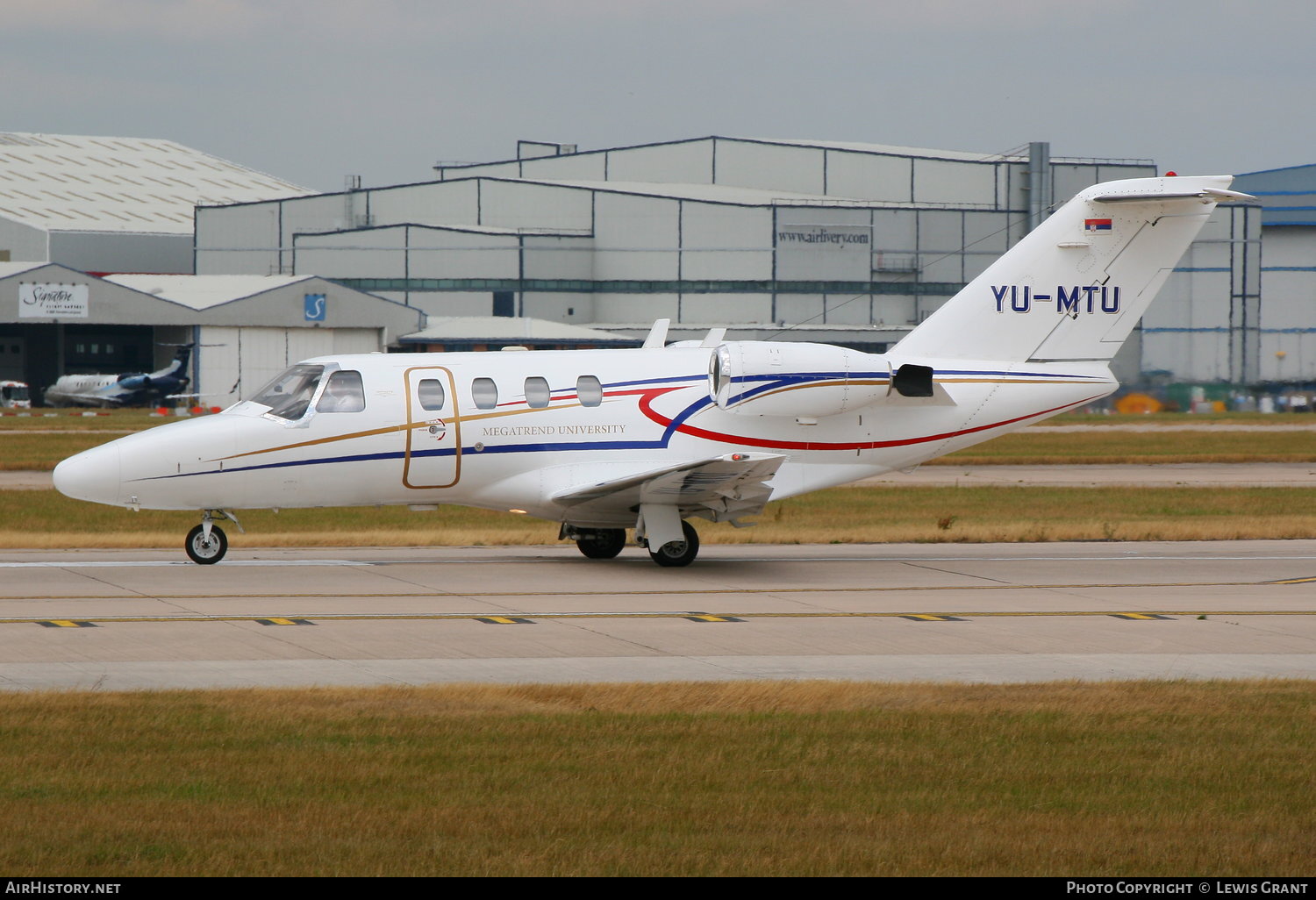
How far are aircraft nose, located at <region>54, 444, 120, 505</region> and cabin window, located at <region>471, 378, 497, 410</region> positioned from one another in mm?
4912

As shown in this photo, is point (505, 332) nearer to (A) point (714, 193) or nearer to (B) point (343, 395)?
(A) point (714, 193)

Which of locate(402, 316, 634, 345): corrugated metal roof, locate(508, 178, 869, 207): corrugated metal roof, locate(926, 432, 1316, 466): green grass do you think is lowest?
locate(926, 432, 1316, 466): green grass

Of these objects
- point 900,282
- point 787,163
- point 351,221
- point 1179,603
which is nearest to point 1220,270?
point 900,282

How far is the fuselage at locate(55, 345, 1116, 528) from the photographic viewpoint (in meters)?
20.9

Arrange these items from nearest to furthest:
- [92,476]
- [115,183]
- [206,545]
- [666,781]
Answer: [666,781] < [92,476] < [206,545] < [115,183]

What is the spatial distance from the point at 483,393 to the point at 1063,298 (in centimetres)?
908

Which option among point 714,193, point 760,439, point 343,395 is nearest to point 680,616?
point 760,439

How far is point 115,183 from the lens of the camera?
10812 centimetres

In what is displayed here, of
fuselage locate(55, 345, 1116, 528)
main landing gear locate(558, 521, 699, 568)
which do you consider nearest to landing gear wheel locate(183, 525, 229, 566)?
fuselage locate(55, 345, 1116, 528)

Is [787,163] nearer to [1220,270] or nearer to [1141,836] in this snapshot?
[1220,270]

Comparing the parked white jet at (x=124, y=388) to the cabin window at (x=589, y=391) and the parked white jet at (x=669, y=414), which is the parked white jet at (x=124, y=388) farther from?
the cabin window at (x=589, y=391)

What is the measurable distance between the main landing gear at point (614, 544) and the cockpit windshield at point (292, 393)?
436 centimetres

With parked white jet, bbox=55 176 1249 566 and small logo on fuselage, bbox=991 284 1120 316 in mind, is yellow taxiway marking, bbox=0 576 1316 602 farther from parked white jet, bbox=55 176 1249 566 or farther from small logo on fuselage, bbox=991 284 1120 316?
small logo on fuselage, bbox=991 284 1120 316

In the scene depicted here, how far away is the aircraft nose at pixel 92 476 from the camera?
66.7 feet
